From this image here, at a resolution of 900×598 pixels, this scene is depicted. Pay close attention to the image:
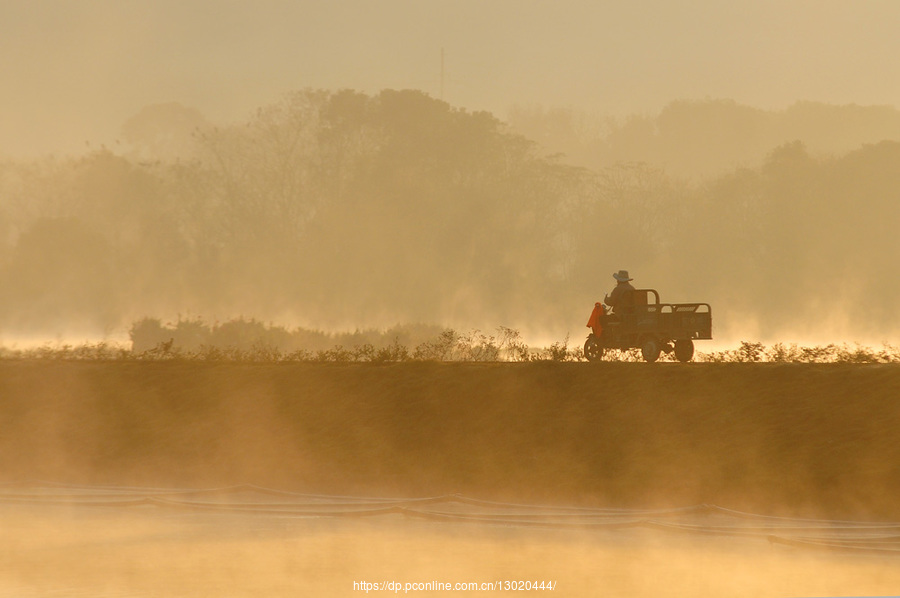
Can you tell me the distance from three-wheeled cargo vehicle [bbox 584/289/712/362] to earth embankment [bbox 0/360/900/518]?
2702 mm

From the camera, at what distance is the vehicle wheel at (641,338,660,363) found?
2748 cm

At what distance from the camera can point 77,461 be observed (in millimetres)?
26641

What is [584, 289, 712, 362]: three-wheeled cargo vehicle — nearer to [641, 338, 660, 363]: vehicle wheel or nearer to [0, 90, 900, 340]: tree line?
[641, 338, 660, 363]: vehicle wheel

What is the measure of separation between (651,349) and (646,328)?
51 cm

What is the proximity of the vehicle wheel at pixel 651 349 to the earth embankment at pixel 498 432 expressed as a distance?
8.69ft

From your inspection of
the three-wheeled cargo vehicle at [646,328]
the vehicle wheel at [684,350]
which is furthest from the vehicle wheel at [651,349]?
the vehicle wheel at [684,350]

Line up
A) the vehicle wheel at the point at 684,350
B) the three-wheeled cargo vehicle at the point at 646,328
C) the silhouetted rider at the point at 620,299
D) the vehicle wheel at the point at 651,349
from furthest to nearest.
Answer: the silhouetted rider at the point at 620,299 → the vehicle wheel at the point at 684,350 → the vehicle wheel at the point at 651,349 → the three-wheeled cargo vehicle at the point at 646,328

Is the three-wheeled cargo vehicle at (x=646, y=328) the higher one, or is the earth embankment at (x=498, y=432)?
the three-wheeled cargo vehicle at (x=646, y=328)

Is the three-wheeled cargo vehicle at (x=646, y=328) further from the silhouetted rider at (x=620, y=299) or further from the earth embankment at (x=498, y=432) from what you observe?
the earth embankment at (x=498, y=432)

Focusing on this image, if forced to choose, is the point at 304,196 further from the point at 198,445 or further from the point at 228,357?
the point at 198,445

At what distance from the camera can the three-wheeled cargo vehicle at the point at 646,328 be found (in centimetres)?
2733

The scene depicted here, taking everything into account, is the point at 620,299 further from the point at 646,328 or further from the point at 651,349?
the point at 651,349

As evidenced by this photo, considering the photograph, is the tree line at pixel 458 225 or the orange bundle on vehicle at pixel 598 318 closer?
the orange bundle on vehicle at pixel 598 318

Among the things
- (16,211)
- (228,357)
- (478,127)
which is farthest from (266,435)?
(478,127)
